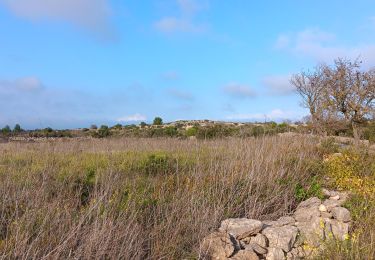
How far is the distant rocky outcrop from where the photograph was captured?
4.99m

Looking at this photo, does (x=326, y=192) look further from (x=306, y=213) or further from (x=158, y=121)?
(x=158, y=121)

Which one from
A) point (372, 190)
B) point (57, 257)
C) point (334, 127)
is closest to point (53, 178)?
point (57, 257)

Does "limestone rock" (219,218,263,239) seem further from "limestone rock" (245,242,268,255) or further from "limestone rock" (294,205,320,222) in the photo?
"limestone rock" (294,205,320,222)

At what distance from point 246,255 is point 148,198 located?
5.97 ft

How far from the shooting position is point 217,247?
4949 millimetres

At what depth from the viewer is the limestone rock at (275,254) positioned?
5.23 metres

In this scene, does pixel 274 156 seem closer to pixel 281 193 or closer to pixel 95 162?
pixel 281 193

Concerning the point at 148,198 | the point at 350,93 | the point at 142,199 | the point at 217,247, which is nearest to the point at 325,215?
the point at 217,247

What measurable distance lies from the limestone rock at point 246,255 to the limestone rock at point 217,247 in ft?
0.27

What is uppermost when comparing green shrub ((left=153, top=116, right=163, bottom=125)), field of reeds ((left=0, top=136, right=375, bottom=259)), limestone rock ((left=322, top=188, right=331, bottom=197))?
green shrub ((left=153, top=116, right=163, bottom=125))

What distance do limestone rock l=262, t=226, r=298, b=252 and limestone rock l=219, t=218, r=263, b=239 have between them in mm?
165

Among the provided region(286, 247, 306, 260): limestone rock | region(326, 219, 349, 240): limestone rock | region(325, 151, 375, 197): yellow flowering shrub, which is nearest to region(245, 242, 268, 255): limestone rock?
region(286, 247, 306, 260): limestone rock

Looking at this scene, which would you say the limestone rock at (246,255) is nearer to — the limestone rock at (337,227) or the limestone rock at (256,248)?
the limestone rock at (256,248)

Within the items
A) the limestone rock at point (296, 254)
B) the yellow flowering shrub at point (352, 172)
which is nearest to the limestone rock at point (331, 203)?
the yellow flowering shrub at point (352, 172)
